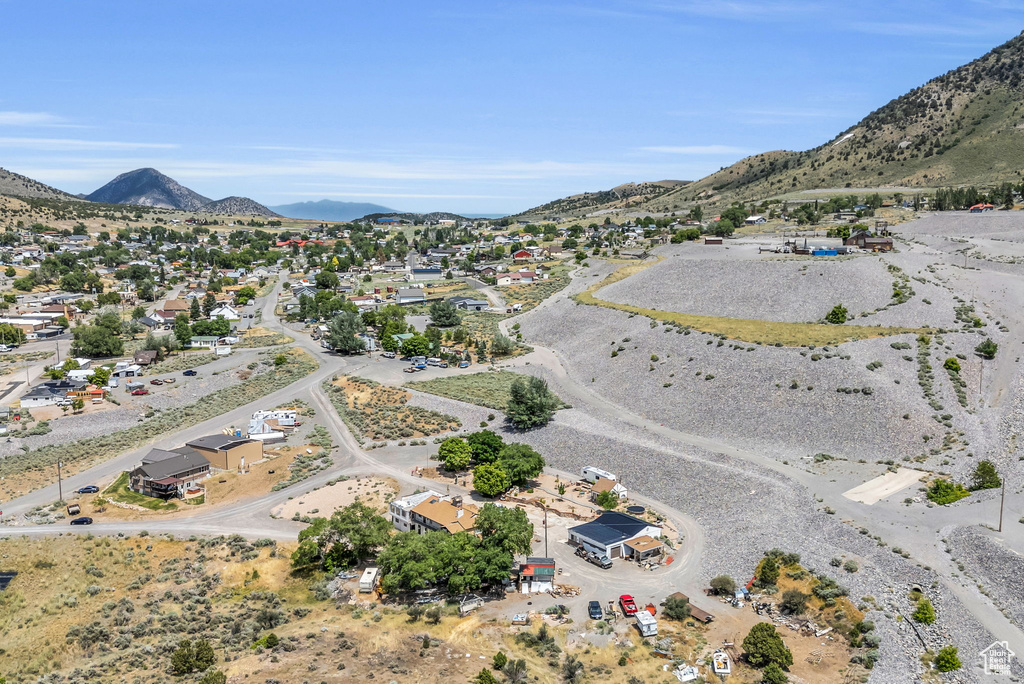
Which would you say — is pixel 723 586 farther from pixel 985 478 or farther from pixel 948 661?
pixel 985 478

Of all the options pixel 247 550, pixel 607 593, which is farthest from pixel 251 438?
pixel 607 593

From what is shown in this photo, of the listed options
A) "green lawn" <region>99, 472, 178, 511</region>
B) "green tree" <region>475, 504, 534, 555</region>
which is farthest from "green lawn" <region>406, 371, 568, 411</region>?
"green lawn" <region>99, 472, 178, 511</region>

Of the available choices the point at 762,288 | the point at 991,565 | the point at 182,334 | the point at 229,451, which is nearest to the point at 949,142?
the point at 762,288

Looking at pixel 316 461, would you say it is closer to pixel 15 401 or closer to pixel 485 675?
pixel 485 675

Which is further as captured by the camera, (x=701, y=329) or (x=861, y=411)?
(x=701, y=329)

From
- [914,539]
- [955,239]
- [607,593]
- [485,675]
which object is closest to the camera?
[485,675]

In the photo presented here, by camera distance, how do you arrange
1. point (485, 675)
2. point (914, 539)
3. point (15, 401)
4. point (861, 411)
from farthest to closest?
point (15, 401), point (861, 411), point (914, 539), point (485, 675)
